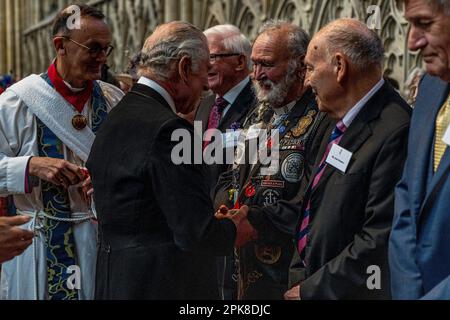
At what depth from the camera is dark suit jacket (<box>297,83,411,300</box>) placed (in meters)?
2.92

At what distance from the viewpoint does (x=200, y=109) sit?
16.1 feet

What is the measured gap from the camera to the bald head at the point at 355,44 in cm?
311

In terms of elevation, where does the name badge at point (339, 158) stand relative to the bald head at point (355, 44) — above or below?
below

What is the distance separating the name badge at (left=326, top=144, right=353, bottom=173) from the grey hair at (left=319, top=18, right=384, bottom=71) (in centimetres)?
27

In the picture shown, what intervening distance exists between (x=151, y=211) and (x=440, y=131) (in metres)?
0.95

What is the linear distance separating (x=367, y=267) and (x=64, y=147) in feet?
5.04

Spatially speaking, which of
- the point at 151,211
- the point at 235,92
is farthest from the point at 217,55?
the point at 151,211

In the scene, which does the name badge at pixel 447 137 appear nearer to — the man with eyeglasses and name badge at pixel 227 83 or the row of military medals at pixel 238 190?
the row of military medals at pixel 238 190

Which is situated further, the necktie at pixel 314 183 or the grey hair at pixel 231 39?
the grey hair at pixel 231 39

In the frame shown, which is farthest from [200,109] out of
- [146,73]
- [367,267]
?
[367,267]

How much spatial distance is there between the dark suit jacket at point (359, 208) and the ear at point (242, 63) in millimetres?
1638

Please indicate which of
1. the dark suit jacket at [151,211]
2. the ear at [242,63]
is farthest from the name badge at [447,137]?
the ear at [242,63]

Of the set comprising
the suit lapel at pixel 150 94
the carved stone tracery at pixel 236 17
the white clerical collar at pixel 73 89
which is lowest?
the carved stone tracery at pixel 236 17

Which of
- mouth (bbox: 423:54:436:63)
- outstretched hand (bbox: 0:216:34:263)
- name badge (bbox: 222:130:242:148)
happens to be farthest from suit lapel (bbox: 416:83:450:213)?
name badge (bbox: 222:130:242:148)
